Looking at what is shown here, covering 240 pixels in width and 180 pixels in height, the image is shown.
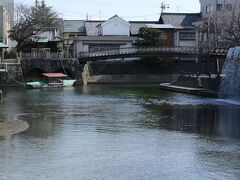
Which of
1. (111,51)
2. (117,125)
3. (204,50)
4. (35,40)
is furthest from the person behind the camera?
(35,40)

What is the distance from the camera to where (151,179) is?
13773 millimetres

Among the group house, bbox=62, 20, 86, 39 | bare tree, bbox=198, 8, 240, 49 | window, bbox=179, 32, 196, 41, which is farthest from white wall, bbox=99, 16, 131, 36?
bare tree, bbox=198, 8, 240, 49

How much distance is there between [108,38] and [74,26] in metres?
13.2

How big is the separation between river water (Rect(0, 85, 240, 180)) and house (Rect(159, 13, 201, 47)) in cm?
4889

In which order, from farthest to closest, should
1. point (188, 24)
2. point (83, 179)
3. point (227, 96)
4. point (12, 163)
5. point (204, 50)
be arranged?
point (188, 24), point (204, 50), point (227, 96), point (12, 163), point (83, 179)

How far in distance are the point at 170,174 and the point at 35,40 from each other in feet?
210

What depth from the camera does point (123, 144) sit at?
63.4 ft

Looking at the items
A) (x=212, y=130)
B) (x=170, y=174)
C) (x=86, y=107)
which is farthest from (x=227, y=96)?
(x=170, y=174)

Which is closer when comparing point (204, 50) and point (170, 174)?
point (170, 174)

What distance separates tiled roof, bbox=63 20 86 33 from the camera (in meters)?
88.2

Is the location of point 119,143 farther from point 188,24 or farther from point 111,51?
point 188,24

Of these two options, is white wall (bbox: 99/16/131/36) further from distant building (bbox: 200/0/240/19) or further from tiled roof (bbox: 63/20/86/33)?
distant building (bbox: 200/0/240/19)

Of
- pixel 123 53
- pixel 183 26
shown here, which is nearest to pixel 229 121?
pixel 123 53

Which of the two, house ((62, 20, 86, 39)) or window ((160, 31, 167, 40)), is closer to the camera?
window ((160, 31, 167, 40))
